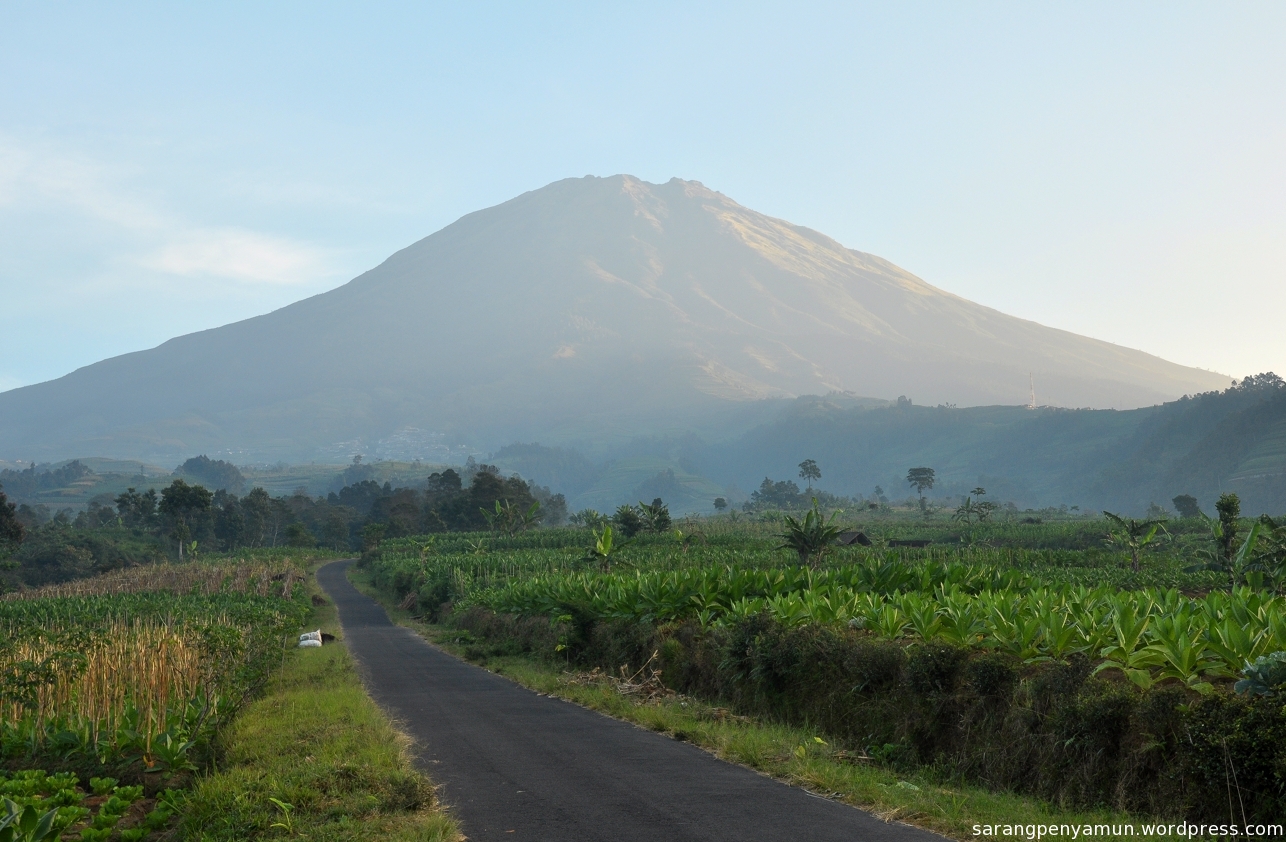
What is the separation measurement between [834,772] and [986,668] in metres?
1.98

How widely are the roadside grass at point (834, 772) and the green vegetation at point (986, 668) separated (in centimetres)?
34

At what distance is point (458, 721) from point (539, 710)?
1.38 meters

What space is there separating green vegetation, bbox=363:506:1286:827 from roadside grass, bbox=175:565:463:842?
449cm

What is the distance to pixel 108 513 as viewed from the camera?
3649 inches

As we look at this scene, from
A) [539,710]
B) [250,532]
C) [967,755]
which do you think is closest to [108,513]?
[250,532]

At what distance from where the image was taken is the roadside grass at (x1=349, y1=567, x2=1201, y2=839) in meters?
6.85

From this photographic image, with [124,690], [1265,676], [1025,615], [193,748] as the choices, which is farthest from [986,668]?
[124,690]

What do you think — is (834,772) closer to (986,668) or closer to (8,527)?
(986,668)

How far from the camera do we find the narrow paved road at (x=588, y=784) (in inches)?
266

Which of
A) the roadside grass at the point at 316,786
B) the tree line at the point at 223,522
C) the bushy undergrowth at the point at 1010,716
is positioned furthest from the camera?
the tree line at the point at 223,522

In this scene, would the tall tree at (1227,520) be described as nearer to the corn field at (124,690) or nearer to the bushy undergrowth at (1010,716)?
the bushy undergrowth at (1010,716)

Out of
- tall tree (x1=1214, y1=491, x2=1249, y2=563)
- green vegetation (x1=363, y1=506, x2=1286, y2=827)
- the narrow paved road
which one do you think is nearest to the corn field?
the narrow paved road

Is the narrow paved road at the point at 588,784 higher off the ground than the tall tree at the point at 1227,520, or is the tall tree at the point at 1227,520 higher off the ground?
the tall tree at the point at 1227,520

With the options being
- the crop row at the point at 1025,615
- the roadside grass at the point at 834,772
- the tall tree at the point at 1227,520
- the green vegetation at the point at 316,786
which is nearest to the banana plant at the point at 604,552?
the crop row at the point at 1025,615
